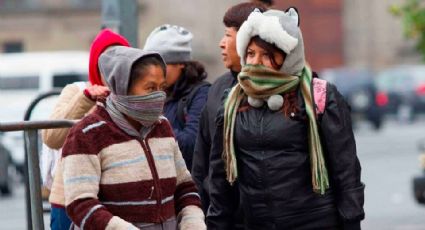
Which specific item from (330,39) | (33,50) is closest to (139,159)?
(33,50)

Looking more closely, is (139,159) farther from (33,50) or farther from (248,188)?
(33,50)

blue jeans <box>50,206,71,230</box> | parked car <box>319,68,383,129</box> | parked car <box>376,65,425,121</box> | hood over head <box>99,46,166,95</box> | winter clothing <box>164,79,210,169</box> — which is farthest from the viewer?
parked car <box>376,65,425,121</box>

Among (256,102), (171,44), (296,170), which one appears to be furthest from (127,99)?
(171,44)

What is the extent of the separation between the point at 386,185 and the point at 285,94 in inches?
675

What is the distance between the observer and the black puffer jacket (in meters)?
6.79

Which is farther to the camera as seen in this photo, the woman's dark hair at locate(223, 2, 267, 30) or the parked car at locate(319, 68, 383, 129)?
the parked car at locate(319, 68, 383, 129)

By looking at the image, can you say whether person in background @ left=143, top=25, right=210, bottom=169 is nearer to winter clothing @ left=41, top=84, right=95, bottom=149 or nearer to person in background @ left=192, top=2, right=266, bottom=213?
person in background @ left=192, top=2, right=266, bottom=213

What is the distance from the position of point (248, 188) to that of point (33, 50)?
43825 mm

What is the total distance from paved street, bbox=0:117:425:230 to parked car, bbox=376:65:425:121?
2.34m

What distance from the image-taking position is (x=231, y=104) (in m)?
6.98

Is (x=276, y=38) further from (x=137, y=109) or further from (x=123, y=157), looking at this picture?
(x=123, y=157)

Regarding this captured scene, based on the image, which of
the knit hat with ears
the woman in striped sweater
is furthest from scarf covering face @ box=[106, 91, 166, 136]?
the knit hat with ears

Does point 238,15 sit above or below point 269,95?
above

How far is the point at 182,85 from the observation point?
8516 mm
